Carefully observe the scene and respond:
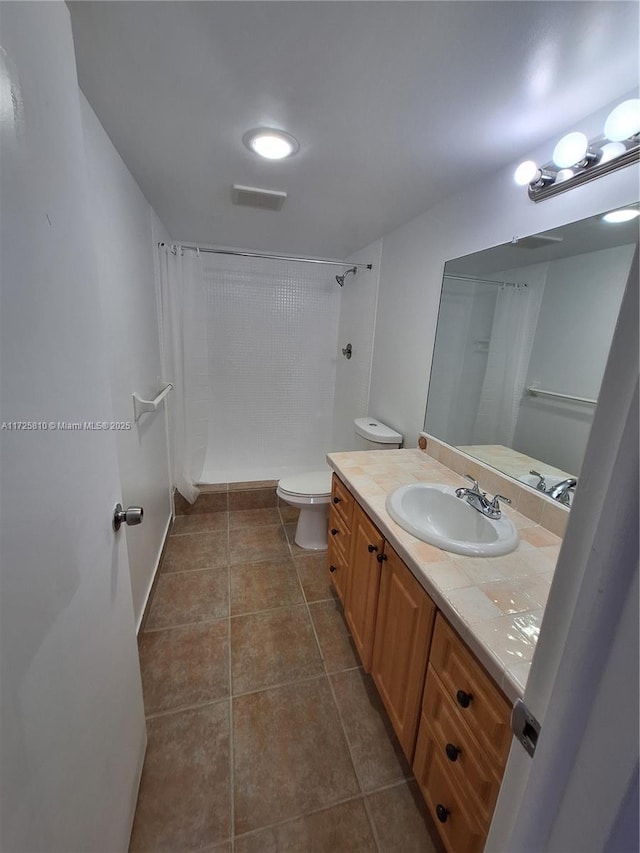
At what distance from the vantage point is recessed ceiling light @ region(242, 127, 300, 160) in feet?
3.99

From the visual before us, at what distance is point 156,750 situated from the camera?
1208mm

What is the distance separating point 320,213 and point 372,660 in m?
2.27

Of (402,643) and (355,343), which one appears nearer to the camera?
(402,643)

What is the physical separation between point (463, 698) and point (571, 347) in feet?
3.77

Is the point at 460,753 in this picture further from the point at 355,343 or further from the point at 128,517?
the point at 355,343

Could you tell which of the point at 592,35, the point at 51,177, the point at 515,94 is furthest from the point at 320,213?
the point at 51,177

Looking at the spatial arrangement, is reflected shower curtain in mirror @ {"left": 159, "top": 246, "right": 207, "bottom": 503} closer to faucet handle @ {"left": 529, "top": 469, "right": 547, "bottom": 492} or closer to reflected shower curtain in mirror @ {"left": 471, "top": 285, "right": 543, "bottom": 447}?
reflected shower curtain in mirror @ {"left": 471, "top": 285, "right": 543, "bottom": 447}

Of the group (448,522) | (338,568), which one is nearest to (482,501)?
(448,522)

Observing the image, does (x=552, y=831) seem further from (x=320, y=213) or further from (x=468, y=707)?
(x=320, y=213)

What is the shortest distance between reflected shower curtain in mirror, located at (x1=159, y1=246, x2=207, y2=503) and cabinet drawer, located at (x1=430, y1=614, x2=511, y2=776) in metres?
2.20

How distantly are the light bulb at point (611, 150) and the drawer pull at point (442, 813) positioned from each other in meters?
1.87

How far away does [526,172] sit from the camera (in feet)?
3.96

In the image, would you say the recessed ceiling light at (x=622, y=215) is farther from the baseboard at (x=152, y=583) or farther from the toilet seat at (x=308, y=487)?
the baseboard at (x=152, y=583)

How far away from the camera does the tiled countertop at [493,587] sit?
71cm
